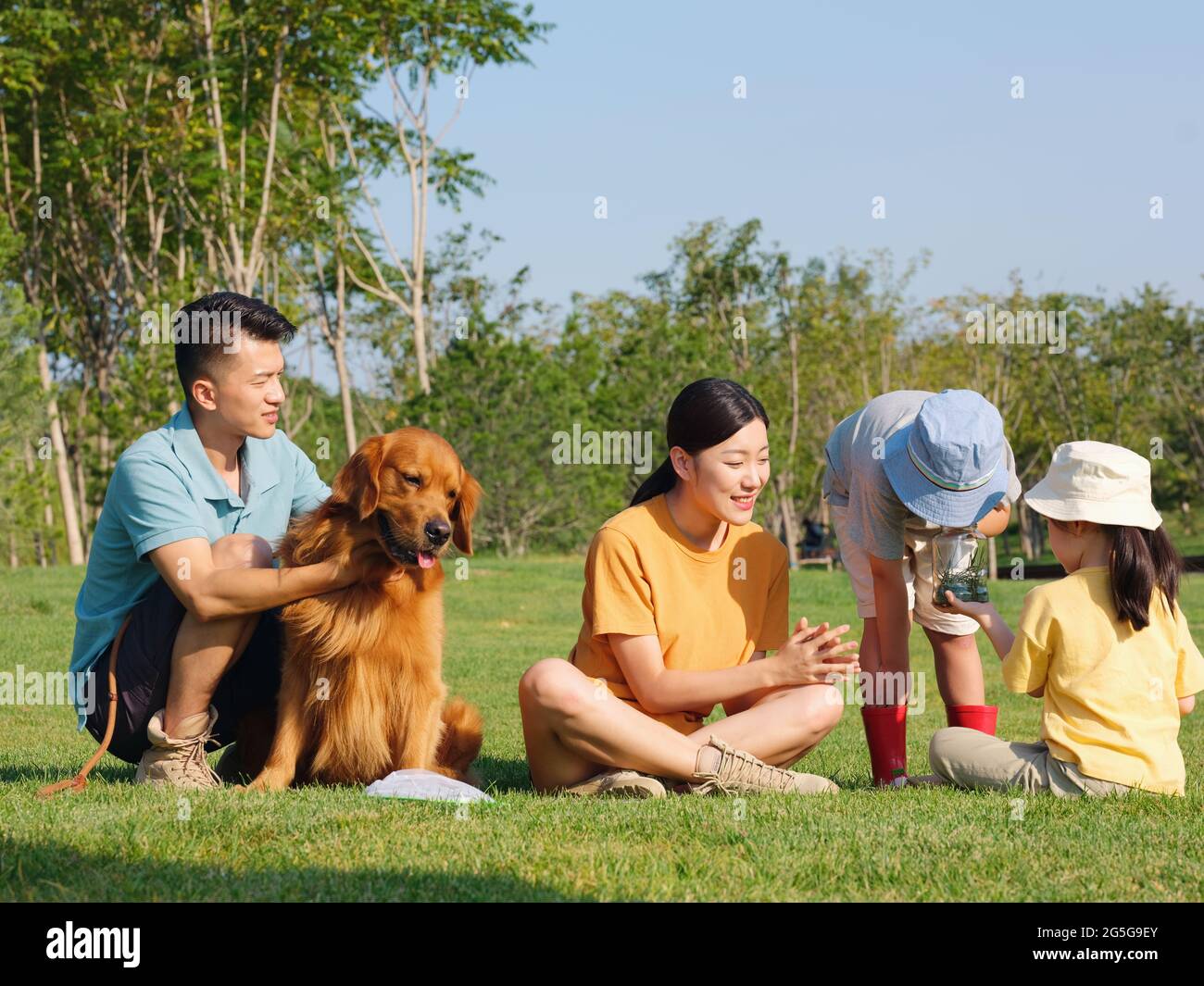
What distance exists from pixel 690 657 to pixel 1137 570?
1.77m

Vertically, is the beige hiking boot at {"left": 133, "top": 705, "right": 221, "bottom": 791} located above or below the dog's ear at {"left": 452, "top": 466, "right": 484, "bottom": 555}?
below

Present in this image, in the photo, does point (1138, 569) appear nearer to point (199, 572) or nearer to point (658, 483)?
point (658, 483)

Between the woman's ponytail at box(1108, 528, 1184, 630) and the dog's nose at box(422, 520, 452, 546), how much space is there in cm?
259

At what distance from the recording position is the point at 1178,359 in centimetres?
4038

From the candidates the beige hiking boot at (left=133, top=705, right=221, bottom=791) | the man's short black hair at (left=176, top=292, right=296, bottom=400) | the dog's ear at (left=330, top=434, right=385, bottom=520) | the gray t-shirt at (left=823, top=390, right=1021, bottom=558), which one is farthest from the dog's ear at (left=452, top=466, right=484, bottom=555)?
the gray t-shirt at (left=823, top=390, right=1021, bottom=558)

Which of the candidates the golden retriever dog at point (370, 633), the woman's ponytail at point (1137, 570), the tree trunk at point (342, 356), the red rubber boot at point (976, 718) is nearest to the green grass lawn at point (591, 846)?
the golden retriever dog at point (370, 633)

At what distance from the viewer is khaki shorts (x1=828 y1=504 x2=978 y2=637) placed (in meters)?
5.91

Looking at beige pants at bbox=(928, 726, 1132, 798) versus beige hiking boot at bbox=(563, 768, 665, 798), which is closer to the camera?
beige pants at bbox=(928, 726, 1132, 798)

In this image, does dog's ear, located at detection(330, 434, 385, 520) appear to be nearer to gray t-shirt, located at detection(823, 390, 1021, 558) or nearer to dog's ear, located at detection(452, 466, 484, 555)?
dog's ear, located at detection(452, 466, 484, 555)

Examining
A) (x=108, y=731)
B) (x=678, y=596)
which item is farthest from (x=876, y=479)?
(x=108, y=731)

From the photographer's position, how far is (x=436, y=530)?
517 centimetres
